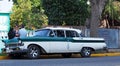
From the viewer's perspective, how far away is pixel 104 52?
2622 cm

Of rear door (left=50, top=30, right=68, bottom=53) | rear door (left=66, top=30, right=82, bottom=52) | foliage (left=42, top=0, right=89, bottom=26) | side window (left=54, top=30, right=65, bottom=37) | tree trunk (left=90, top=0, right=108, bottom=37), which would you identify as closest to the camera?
rear door (left=50, top=30, right=68, bottom=53)

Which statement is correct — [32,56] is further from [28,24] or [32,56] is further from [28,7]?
[28,7]

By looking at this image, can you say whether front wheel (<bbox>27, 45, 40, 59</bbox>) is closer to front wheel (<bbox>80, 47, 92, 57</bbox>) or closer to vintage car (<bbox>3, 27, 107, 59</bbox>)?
vintage car (<bbox>3, 27, 107, 59</bbox>)

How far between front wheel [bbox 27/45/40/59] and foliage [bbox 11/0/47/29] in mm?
11722

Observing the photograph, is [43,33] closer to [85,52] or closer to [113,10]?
[85,52]

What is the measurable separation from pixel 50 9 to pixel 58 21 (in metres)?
1.44

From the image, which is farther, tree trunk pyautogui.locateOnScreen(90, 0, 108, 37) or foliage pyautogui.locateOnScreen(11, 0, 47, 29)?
foliage pyautogui.locateOnScreen(11, 0, 47, 29)

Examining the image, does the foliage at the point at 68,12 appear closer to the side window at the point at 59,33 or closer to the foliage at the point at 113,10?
the foliage at the point at 113,10

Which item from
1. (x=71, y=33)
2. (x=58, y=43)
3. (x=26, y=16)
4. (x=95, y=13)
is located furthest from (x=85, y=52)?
(x=26, y=16)

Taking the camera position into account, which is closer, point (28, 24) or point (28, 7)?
point (28, 24)

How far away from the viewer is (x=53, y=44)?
71.8ft

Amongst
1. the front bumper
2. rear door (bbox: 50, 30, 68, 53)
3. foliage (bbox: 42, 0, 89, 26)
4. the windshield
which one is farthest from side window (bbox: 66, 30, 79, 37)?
foliage (bbox: 42, 0, 89, 26)

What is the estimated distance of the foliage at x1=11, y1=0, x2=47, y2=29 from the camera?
34.3 m

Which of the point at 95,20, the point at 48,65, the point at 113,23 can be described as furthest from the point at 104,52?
the point at 113,23
